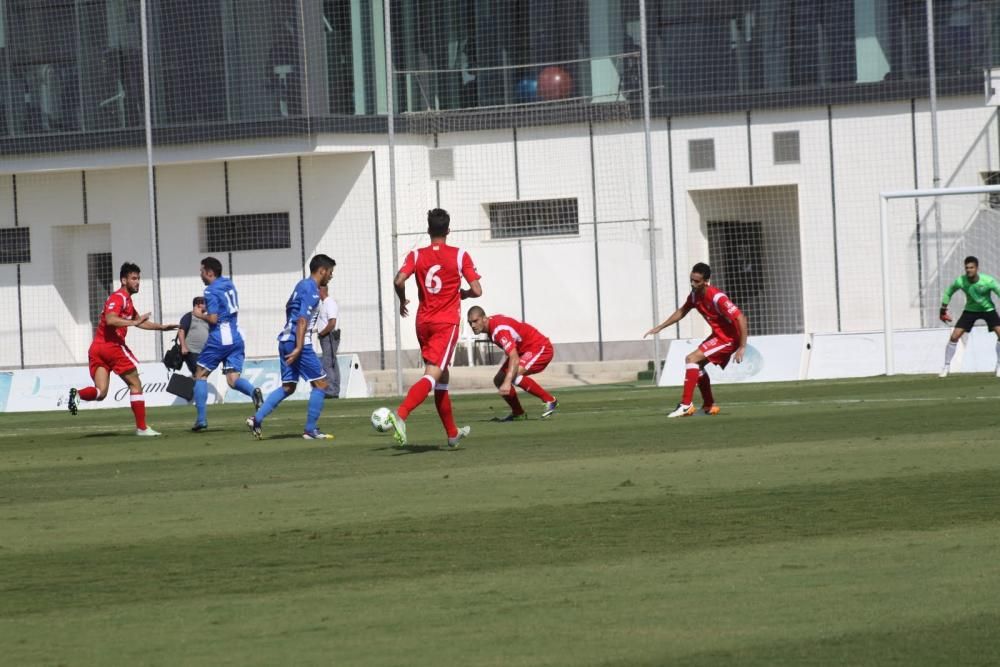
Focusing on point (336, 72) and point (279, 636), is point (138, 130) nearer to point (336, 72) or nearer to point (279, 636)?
point (336, 72)

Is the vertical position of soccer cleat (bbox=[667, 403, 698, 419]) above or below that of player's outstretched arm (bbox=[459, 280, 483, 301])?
below

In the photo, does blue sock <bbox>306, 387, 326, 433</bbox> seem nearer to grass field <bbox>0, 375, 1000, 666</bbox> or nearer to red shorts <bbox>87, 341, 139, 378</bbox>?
grass field <bbox>0, 375, 1000, 666</bbox>

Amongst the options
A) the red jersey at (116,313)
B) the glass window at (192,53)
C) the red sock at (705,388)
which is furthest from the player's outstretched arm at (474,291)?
the glass window at (192,53)

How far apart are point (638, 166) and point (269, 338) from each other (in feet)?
29.2

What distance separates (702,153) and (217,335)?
16326 mm

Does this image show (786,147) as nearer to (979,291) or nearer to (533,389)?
(979,291)

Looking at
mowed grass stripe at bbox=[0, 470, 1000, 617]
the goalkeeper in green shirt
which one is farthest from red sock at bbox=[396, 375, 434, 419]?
the goalkeeper in green shirt

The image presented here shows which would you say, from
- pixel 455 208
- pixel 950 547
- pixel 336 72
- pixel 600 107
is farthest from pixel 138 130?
pixel 950 547

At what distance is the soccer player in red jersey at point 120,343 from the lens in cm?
1766

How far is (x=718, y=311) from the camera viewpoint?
17.8 metres

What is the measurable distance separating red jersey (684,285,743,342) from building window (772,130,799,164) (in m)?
15.3

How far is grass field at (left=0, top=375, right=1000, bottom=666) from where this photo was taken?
19.3 ft

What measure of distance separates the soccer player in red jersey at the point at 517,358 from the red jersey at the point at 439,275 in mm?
4283

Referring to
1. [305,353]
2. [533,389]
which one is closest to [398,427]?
[305,353]
